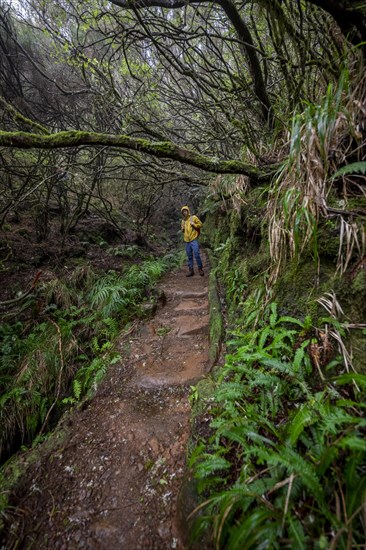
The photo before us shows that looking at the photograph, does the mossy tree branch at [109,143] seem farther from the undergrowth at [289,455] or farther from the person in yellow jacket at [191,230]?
the person in yellow jacket at [191,230]

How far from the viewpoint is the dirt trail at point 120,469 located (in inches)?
79.7

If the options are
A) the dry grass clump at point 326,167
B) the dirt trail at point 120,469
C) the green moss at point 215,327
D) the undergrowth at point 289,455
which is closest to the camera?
the undergrowth at point 289,455

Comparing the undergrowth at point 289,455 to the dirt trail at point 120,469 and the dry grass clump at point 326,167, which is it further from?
the dry grass clump at point 326,167

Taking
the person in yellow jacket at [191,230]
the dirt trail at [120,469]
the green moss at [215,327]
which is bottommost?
the dirt trail at [120,469]

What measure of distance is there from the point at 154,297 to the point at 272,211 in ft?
10.8

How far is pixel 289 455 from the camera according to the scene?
1.50 metres

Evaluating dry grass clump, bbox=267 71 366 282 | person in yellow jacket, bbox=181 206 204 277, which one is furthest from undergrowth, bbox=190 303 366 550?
person in yellow jacket, bbox=181 206 204 277

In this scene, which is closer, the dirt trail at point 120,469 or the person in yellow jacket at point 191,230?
the dirt trail at point 120,469

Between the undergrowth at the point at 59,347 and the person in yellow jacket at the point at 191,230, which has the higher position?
the person in yellow jacket at the point at 191,230

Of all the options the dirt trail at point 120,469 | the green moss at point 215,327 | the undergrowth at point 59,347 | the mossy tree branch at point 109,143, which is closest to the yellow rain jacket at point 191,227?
the undergrowth at point 59,347

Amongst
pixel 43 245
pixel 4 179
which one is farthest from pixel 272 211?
pixel 4 179

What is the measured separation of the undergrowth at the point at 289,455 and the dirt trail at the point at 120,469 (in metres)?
0.47

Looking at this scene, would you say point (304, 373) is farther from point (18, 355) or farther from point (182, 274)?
point (182, 274)

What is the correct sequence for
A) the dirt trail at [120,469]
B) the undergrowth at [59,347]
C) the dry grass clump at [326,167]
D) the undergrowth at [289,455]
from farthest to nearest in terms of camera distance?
the undergrowth at [59,347] < the dry grass clump at [326,167] < the dirt trail at [120,469] < the undergrowth at [289,455]
